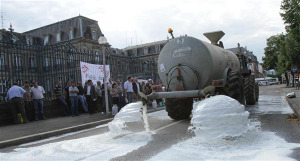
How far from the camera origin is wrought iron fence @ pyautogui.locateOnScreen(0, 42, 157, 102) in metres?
11.8

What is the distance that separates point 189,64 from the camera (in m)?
9.06

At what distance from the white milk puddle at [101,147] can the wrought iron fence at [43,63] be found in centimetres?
594

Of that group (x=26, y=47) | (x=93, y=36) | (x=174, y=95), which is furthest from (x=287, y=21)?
(x=93, y=36)

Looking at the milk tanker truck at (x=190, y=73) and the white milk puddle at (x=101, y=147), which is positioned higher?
the milk tanker truck at (x=190, y=73)

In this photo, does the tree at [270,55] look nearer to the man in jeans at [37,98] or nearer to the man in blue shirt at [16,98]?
the man in jeans at [37,98]

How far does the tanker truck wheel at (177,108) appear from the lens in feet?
32.0

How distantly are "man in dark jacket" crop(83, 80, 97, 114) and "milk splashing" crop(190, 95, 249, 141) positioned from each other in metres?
9.31

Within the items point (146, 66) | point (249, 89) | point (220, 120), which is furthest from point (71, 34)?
point (220, 120)

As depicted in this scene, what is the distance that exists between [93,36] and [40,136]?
4447cm

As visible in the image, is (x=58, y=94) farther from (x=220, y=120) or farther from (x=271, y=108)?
(x=220, y=120)

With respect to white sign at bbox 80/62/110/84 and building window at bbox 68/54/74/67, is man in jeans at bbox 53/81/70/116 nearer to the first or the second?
building window at bbox 68/54/74/67

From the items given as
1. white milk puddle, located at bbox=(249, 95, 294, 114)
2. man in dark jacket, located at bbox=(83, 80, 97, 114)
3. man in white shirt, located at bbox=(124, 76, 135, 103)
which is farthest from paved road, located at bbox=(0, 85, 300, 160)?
man in white shirt, located at bbox=(124, 76, 135, 103)

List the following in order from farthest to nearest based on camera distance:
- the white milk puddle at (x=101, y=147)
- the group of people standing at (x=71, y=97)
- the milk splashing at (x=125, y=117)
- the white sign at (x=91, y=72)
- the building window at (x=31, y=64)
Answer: the white sign at (x=91, y=72)
the building window at (x=31, y=64)
the group of people standing at (x=71, y=97)
the milk splashing at (x=125, y=117)
the white milk puddle at (x=101, y=147)

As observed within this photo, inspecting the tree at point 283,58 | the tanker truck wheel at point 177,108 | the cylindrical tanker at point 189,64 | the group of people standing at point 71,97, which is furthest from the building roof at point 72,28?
the cylindrical tanker at point 189,64
